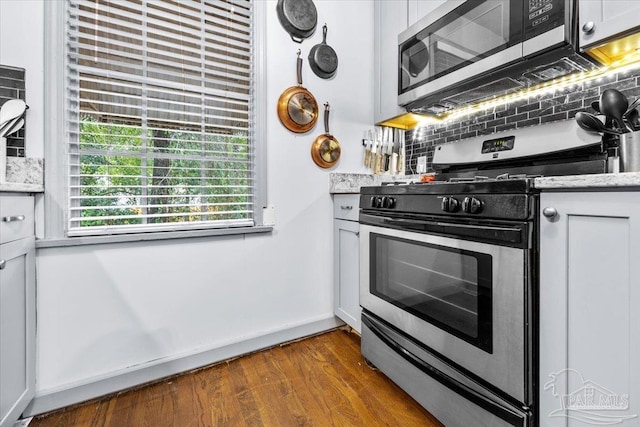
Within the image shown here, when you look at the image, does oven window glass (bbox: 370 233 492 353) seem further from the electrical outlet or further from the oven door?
the electrical outlet

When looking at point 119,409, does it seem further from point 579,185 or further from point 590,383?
point 579,185

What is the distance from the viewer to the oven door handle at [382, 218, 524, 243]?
3.24 feet

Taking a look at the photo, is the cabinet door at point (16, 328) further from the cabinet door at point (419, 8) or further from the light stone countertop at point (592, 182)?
the cabinet door at point (419, 8)

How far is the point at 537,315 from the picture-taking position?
38.1 inches

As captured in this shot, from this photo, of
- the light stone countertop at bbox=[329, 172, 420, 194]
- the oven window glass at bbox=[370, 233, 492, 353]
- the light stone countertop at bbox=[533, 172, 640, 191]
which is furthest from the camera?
the light stone countertop at bbox=[329, 172, 420, 194]

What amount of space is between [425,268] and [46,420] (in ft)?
5.92

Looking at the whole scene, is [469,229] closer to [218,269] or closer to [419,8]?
[218,269]

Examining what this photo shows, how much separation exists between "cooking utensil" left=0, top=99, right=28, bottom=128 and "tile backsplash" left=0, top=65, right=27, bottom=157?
0.06 m

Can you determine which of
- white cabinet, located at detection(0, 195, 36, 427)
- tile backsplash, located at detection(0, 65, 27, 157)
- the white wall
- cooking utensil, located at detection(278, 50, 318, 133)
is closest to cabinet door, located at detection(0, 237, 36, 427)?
white cabinet, located at detection(0, 195, 36, 427)

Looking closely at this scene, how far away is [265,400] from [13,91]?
179 cm

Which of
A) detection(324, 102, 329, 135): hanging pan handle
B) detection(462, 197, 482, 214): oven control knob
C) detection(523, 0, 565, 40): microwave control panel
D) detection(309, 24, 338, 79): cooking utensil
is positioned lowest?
detection(462, 197, 482, 214): oven control knob

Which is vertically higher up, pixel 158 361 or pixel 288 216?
Answer: pixel 288 216

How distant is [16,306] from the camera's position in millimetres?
1193

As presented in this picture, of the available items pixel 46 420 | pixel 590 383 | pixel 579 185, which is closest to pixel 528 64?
pixel 579 185
